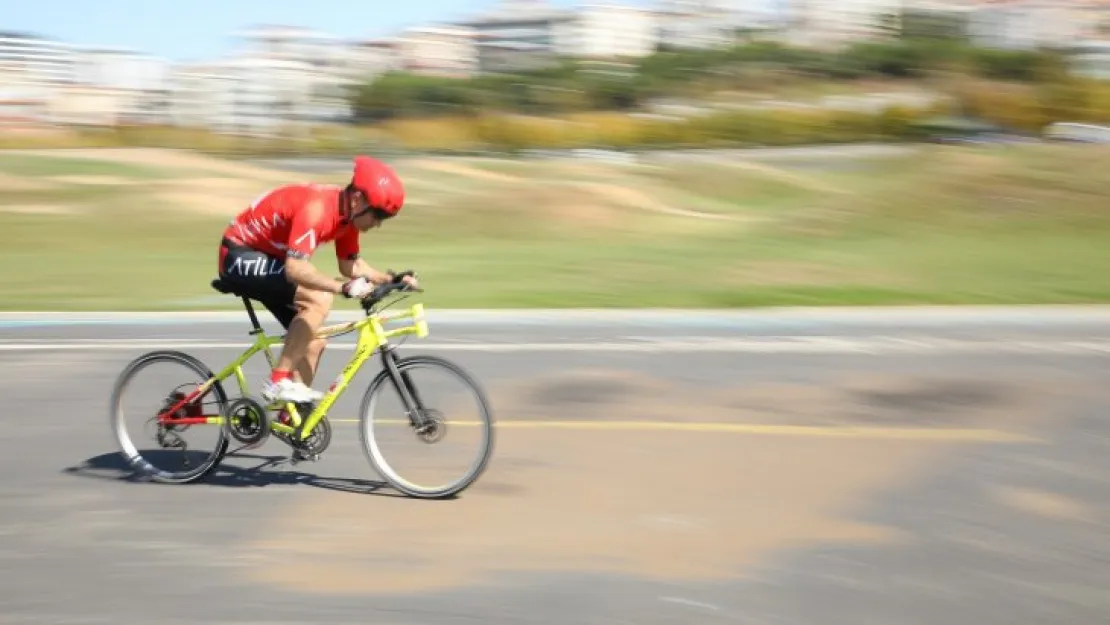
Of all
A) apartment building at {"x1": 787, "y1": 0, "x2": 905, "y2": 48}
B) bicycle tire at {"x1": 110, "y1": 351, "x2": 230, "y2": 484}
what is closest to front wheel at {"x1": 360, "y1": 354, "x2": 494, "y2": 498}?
bicycle tire at {"x1": 110, "y1": 351, "x2": 230, "y2": 484}

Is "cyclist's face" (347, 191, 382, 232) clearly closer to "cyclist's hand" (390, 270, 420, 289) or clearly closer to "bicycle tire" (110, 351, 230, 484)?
"cyclist's hand" (390, 270, 420, 289)

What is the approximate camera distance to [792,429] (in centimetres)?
809

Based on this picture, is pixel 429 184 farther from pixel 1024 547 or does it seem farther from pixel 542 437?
pixel 1024 547

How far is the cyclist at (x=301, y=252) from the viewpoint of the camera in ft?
20.8

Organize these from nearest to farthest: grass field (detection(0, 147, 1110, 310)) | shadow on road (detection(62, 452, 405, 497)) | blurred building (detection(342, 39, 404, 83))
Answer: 1. shadow on road (detection(62, 452, 405, 497))
2. grass field (detection(0, 147, 1110, 310))
3. blurred building (detection(342, 39, 404, 83))

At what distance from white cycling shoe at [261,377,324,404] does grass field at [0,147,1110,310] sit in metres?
7.54

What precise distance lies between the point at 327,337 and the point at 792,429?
2.92m

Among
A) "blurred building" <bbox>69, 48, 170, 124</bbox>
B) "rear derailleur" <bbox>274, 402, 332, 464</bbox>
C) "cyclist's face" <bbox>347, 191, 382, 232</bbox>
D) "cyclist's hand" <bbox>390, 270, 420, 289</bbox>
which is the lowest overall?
"rear derailleur" <bbox>274, 402, 332, 464</bbox>

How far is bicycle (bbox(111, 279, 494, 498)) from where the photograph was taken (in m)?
6.55

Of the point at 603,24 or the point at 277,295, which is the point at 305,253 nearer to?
the point at 277,295

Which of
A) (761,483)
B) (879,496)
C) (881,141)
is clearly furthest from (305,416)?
(881,141)

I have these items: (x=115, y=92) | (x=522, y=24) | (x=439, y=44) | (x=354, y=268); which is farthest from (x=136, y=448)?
(x=522, y=24)

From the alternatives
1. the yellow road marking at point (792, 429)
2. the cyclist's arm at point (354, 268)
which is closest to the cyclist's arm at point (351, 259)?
the cyclist's arm at point (354, 268)

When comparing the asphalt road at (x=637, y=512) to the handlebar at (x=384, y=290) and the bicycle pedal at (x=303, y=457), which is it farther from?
the handlebar at (x=384, y=290)
